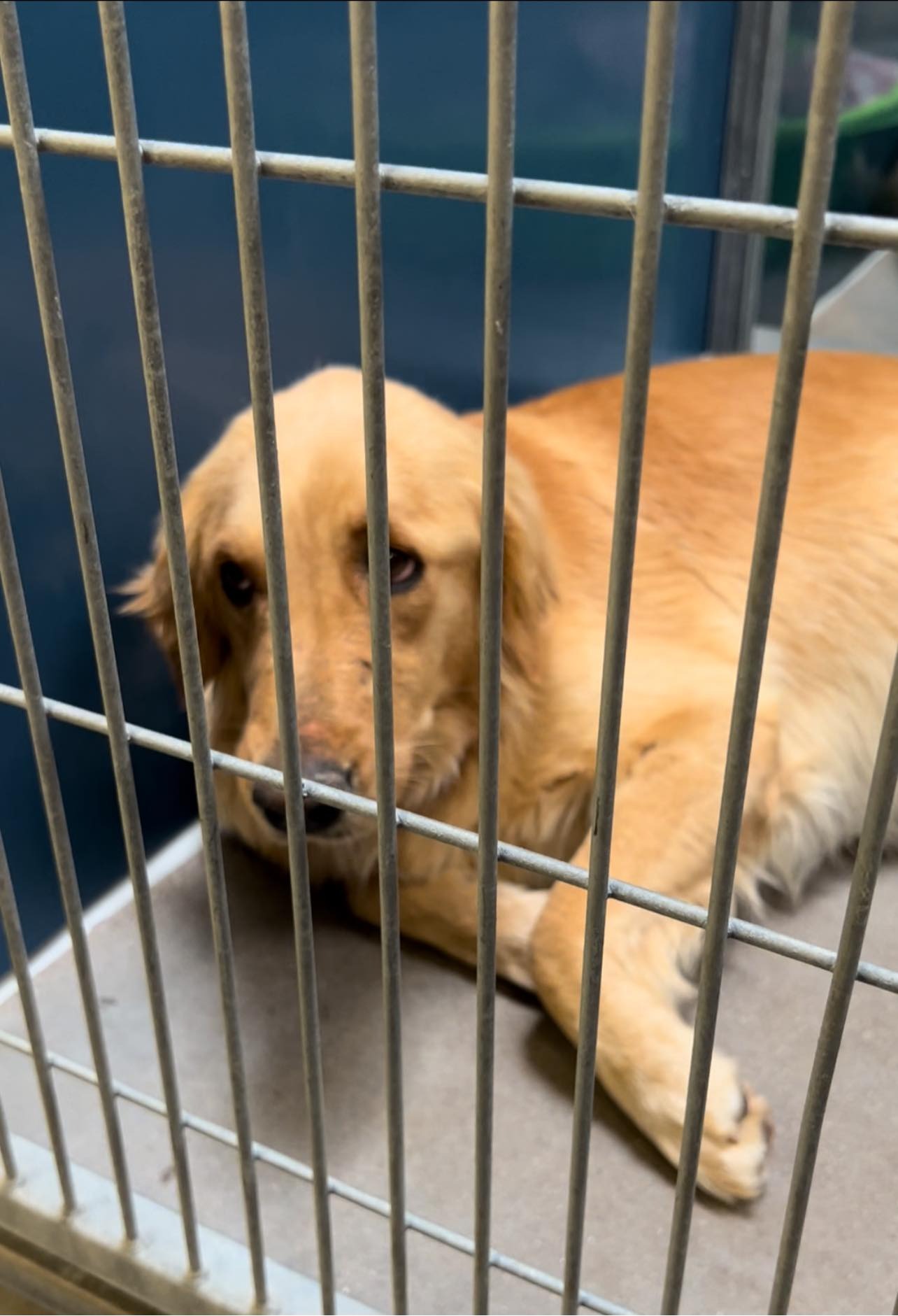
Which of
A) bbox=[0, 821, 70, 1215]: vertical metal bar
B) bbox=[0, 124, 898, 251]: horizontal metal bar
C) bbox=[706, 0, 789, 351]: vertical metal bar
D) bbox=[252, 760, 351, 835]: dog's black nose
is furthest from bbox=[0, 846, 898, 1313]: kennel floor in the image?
bbox=[706, 0, 789, 351]: vertical metal bar

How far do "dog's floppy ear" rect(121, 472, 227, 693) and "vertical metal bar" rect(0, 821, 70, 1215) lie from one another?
381mm

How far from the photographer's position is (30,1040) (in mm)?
858

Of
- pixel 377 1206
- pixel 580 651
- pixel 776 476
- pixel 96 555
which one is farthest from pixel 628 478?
pixel 580 651

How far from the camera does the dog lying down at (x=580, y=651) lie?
1.09 meters

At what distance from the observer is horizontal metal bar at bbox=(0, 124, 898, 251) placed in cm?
43

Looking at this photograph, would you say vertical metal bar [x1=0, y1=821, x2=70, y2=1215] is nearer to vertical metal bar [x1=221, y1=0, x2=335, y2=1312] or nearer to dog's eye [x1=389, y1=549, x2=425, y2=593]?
vertical metal bar [x1=221, y1=0, x2=335, y2=1312]

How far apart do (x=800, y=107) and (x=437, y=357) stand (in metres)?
1.10

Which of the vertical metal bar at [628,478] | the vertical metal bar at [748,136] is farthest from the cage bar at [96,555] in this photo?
the vertical metal bar at [748,136]

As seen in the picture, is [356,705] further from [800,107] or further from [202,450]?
[800,107]

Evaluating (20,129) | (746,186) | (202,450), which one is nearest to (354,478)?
(202,450)

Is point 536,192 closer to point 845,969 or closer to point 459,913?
point 845,969

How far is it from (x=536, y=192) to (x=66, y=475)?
1.11ft

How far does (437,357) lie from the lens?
5.66ft

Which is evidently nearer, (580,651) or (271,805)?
(271,805)
